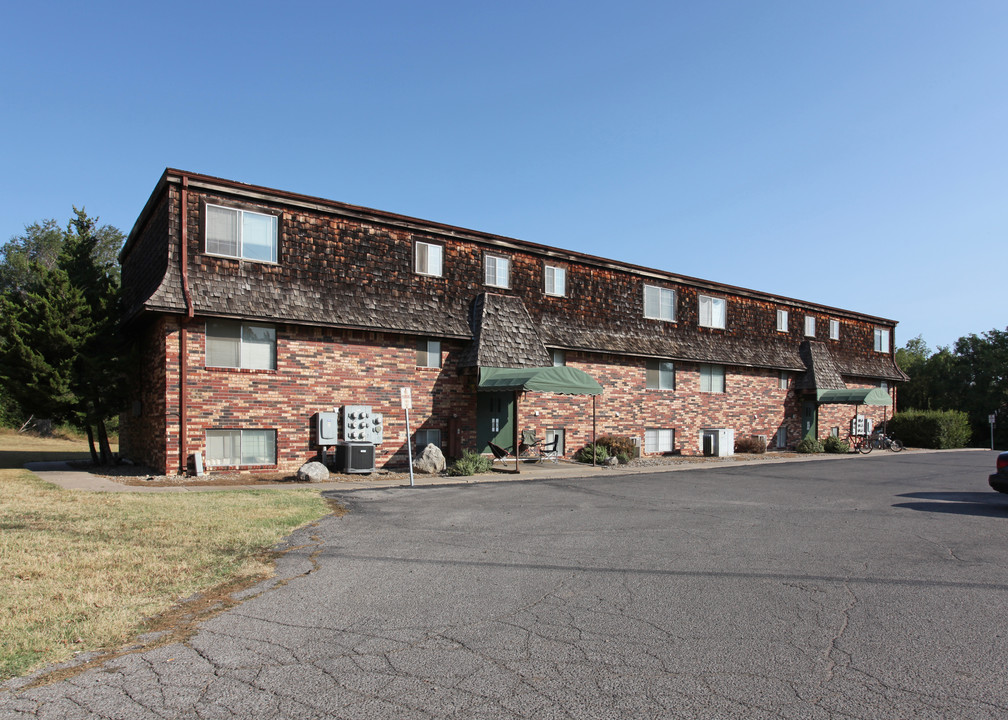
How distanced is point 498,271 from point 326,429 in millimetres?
7863

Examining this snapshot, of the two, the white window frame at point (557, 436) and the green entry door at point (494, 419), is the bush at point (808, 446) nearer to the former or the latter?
the white window frame at point (557, 436)

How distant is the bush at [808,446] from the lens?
3053 cm

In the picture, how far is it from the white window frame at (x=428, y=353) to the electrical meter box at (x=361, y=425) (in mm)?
2261

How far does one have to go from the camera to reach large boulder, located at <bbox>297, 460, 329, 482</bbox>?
54.8 feet

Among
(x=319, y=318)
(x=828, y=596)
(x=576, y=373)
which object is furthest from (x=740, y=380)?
(x=828, y=596)

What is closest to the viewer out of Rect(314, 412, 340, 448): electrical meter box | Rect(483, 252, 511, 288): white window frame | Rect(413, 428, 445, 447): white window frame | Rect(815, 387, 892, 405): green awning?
Rect(314, 412, 340, 448): electrical meter box

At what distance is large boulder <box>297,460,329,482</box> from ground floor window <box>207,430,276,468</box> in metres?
1.44

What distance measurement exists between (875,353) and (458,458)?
28.3 metres

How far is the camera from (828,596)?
640cm

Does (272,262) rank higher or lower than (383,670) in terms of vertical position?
higher

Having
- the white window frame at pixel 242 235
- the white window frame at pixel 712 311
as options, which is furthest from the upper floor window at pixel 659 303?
the white window frame at pixel 242 235

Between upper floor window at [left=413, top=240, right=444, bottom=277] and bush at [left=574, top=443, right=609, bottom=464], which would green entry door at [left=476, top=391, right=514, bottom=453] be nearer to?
bush at [left=574, top=443, right=609, bottom=464]

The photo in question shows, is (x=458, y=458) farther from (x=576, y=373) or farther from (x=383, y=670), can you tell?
(x=383, y=670)

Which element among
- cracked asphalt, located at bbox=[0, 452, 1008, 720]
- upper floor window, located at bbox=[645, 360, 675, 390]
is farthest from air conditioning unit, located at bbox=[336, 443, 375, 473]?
upper floor window, located at bbox=[645, 360, 675, 390]
